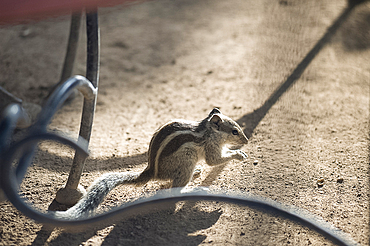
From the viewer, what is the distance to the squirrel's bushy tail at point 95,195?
205 cm

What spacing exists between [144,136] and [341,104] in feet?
7.46

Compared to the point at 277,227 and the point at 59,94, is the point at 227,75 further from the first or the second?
the point at 59,94

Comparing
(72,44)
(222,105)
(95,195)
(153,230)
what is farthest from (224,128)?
(72,44)

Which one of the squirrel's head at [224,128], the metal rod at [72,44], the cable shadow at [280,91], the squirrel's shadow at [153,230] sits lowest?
the squirrel's shadow at [153,230]

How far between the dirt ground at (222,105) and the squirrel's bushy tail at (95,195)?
0.83ft

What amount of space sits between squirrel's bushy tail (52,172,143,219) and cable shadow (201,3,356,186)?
71 centimetres

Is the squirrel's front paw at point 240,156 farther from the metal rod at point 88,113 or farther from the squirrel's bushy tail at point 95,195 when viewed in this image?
the metal rod at point 88,113

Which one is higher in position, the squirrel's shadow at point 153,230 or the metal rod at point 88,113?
the metal rod at point 88,113

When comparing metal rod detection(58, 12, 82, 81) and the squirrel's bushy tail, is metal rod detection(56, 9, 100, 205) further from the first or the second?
metal rod detection(58, 12, 82, 81)

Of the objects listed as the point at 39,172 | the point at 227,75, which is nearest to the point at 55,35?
the point at 227,75

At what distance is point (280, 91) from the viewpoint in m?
4.12

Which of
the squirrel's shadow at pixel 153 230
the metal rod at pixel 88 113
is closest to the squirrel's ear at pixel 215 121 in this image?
the squirrel's shadow at pixel 153 230

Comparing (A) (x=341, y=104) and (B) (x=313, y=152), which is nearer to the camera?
(B) (x=313, y=152)

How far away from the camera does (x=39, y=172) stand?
2961 millimetres
